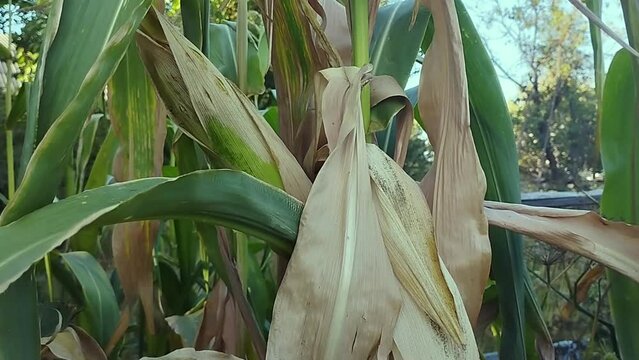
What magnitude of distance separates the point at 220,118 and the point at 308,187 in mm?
53

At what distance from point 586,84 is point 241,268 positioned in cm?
271

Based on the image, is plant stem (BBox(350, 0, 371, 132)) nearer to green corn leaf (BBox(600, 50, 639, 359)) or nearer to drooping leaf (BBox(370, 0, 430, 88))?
drooping leaf (BBox(370, 0, 430, 88))

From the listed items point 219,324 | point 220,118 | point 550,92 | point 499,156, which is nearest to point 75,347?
point 219,324

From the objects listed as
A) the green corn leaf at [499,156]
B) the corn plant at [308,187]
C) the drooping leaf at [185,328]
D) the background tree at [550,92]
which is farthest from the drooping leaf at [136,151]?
the background tree at [550,92]

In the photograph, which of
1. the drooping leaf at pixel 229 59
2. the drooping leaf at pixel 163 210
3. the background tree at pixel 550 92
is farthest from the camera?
the background tree at pixel 550 92

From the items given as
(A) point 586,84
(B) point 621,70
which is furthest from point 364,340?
(A) point 586,84

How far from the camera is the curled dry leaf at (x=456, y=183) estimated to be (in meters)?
0.29

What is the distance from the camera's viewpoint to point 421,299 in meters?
0.25

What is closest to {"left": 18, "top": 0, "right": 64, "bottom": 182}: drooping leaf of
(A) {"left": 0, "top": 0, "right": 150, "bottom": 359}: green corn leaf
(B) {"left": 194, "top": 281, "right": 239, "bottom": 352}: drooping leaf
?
(A) {"left": 0, "top": 0, "right": 150, "bottom": 359}: green corn leaf

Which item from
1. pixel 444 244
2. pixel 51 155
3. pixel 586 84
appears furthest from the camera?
pixel 586 84

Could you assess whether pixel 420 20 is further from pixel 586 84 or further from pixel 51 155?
pixel 586 84

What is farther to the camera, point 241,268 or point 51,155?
point 241,268

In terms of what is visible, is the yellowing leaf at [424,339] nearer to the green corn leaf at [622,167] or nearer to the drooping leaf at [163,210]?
the drooping leaf at [163,210]

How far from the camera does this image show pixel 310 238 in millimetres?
238
